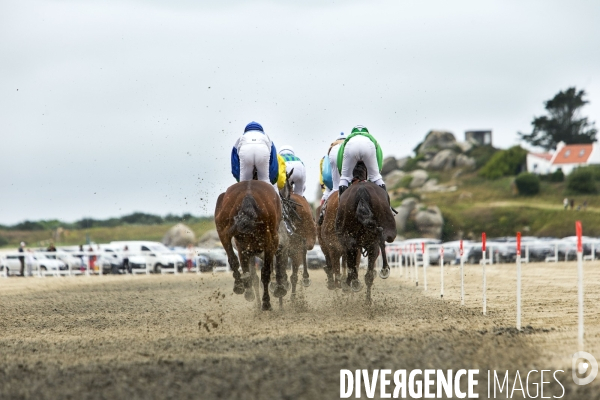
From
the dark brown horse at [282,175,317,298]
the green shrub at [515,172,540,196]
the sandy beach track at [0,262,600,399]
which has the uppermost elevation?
the green shrub at [515,172,540,196]

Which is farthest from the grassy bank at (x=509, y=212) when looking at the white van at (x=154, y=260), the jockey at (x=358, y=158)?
the jockey at (x=358, y=158)

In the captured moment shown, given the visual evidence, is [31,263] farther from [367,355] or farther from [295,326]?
[367,355]

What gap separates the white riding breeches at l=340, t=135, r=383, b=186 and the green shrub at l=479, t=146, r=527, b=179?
92236 millimetres

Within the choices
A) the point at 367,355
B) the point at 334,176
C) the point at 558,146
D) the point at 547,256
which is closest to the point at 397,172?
the point at 558,146

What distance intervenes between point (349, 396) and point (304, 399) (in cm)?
41

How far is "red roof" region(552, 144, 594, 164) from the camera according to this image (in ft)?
373

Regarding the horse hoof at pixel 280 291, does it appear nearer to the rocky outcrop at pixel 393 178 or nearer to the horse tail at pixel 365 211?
the horse tail at pixel 365 211

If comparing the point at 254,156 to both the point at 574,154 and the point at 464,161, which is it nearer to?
the point at 464,161

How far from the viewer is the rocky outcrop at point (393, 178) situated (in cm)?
11194

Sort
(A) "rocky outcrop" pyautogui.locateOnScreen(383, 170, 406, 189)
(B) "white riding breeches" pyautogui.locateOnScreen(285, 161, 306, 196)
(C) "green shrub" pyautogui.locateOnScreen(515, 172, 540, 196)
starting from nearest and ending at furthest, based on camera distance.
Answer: (B) "white riding breeches" pyautogui.locateOnScreen(285, 161, 306, 196) → (C) "green shrub" pyautogui.locateOnScreen(515, 172, 540, 196) → (A) "rocky outcrop" pyautogui.locateOnScreen(383, 170, 406, 189)

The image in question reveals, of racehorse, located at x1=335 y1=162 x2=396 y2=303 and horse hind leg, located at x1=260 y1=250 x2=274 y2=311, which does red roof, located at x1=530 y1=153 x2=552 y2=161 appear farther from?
horse hind leg, located at x1=260 y1=250 x2=274 y2=311

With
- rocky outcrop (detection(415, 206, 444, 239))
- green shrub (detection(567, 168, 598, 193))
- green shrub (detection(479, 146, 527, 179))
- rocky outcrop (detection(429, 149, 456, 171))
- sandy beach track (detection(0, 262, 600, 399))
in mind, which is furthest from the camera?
rocky outcrop (detection(429, 149, 456, 171))

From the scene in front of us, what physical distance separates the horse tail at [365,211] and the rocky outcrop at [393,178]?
9475 cm

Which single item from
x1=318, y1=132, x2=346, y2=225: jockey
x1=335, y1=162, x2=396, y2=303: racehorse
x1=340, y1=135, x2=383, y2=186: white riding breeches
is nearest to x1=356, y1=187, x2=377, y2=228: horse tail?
x1=335, y1=162, x2=396, y2=303: racehorse
